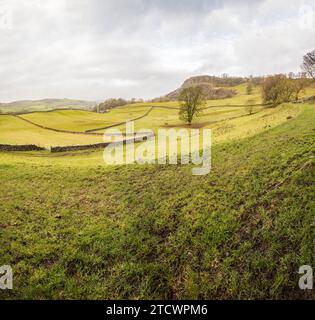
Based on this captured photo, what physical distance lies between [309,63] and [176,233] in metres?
60.3

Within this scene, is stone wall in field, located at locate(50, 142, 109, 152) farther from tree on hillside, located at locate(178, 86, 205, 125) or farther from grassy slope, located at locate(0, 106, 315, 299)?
tree on hillside, located at locate(178, 86, 205, 125)

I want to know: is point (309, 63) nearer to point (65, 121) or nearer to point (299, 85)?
point (299, 85)

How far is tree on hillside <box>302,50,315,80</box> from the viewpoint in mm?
57603

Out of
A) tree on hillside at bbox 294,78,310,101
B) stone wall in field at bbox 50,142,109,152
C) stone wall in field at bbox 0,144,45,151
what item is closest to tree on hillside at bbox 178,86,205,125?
tree on hillside at bbox 294,78,310,101

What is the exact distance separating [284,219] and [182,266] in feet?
15.7

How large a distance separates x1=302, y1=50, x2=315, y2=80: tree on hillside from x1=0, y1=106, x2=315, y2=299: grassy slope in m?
47.6

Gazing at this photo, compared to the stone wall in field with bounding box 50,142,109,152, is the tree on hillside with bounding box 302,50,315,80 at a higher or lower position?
higher

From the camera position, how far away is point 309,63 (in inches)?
2296

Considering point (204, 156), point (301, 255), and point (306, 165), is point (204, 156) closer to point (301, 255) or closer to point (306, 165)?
point (306, 165)

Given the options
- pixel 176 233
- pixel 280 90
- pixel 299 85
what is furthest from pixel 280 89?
pixel 176 233

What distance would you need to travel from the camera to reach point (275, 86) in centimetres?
7131

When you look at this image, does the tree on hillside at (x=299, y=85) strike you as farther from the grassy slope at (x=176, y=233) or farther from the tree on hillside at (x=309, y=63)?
the grassy slope at (x=176, y=233)

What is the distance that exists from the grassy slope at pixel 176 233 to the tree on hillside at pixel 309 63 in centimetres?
4765

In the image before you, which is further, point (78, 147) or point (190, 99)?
point (190, 99)
